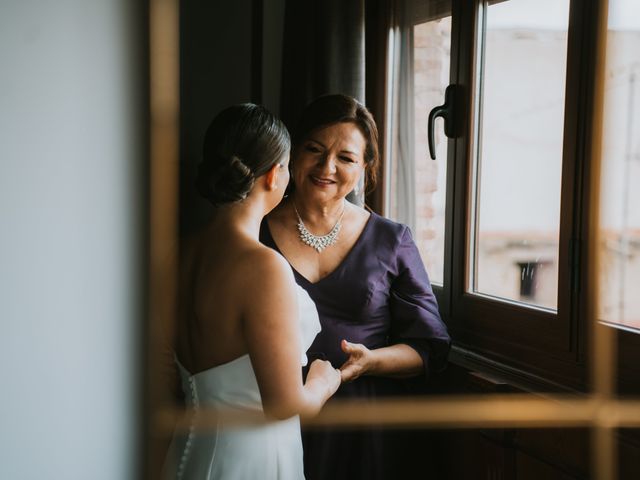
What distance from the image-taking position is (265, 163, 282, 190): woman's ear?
47.3 inches

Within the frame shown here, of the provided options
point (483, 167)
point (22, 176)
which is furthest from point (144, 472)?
point (483, 167)

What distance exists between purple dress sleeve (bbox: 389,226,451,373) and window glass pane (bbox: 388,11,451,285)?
1.00ft

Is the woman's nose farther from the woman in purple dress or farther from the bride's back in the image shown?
the bride's back

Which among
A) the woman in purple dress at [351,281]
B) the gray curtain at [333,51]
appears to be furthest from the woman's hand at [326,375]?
the gray curtain at [333,51]

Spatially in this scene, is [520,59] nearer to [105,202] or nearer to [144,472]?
[105,202]

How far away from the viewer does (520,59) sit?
1.56 meters

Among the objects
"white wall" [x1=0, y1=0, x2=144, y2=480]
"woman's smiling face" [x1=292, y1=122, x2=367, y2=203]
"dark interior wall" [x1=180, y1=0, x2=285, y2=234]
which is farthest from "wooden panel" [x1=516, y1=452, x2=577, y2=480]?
"dark interior wall" [x1=180, y1=0, x2=285, y2=234]

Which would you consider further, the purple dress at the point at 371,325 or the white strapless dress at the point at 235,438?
the purple dress at the point at 371,325

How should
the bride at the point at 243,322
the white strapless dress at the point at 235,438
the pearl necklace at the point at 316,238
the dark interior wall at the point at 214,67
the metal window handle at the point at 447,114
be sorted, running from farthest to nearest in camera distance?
the dark interior wall at the point at 214,67, the metal window handle at the point at 447,114, the pearl necklace at the point at 316,238, the white strapless dress at the point at 235,438, the bride at the point at 243,322

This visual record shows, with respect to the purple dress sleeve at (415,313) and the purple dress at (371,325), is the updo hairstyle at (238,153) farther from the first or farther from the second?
the purple dress sleeve at (415,313)

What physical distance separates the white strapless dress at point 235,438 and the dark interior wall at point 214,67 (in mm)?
894

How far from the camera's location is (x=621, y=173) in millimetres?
1286

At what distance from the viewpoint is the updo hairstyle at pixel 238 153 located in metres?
1.17

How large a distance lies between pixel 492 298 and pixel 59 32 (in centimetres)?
114
